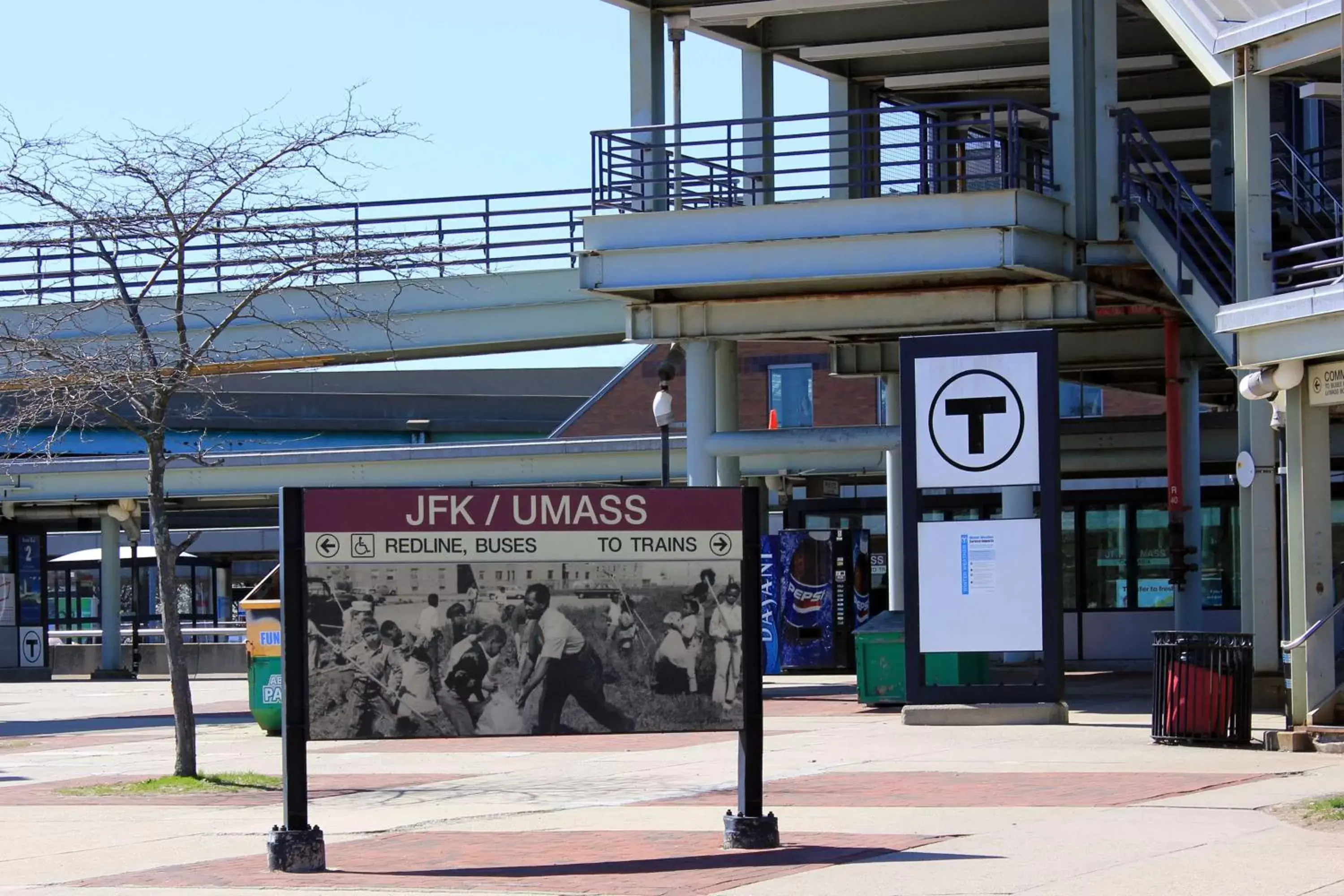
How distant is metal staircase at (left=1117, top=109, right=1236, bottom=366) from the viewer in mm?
21109

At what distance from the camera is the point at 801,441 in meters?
24.3

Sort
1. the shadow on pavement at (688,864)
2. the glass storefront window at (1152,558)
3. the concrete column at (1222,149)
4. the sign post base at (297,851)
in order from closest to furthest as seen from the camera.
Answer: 1. the shadow on pavement at (688,864)
2. the sign post base at (297,851)
3. the concrete column at (1222,149)
4. the glass storefront window at (1152,558)

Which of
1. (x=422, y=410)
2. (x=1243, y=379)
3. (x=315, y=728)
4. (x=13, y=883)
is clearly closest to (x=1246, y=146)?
(x=1243, y=379)

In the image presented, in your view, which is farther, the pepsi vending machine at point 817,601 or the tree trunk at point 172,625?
the pepsi vending machine at point 817,601

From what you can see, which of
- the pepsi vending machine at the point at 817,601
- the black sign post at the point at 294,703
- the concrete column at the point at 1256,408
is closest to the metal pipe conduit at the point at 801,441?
the concrete column at the point at 1256,408

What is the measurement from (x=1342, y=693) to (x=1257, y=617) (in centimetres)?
216

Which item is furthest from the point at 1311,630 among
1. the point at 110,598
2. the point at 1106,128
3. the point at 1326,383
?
the point at 110,598

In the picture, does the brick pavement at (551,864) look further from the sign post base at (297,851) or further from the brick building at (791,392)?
the brick building at (791,392)

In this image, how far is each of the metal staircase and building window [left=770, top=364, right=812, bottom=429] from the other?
118ft

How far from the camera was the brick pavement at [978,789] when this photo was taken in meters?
12.5

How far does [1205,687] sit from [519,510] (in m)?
7.67

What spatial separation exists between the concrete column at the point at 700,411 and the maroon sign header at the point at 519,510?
13543mm

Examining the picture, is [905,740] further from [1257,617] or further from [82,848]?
[82,848]

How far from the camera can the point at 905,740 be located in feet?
57.2
